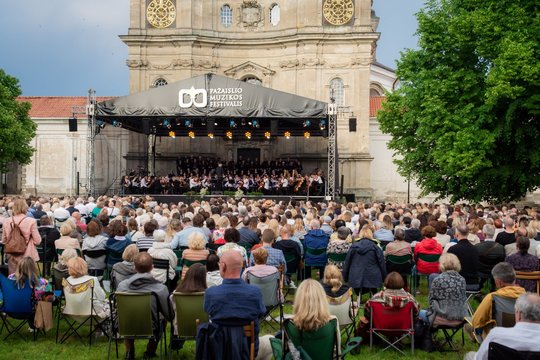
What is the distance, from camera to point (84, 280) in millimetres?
7855

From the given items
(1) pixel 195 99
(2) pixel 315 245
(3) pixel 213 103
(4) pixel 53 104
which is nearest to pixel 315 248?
(2) pixel 315 245

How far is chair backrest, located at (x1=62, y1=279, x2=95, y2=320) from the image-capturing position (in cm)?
784

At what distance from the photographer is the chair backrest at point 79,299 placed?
309 inches

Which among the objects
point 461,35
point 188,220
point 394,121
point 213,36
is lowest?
point 188,220

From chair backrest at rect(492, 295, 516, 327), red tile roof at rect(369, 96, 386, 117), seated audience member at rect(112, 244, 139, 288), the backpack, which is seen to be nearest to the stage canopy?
red tile roof at rect(369, 96, 386, 117)

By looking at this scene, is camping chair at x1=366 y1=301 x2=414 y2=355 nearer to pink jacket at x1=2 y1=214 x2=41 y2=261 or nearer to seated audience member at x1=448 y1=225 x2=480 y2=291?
seated audience member at x1=448 y1=225 x2=480 y2=291

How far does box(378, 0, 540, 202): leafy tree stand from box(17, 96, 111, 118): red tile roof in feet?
79.2

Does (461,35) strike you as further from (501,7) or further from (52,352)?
(52,352)

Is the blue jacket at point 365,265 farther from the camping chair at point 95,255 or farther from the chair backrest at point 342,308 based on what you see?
the camping chair at point 95,255

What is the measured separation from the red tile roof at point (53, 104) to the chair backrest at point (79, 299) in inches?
1339

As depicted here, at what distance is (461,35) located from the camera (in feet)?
75.4

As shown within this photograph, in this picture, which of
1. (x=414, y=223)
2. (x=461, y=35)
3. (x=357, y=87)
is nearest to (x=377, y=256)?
(x=414, y=223)

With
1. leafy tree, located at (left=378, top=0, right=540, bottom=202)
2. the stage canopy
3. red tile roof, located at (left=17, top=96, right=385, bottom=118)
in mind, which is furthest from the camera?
red tile roof, located at (left=17, top=96, right=385, bottom=118)

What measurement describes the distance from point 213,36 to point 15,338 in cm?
3206
